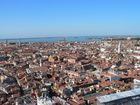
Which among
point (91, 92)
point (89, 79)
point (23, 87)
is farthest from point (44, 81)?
point (91, 92)

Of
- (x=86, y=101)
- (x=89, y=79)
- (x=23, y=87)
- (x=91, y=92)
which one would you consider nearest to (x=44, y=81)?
(x=23, y=87)

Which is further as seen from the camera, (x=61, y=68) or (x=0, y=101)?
(x=61, y=68)

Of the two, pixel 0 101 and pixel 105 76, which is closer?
pixel 0 101

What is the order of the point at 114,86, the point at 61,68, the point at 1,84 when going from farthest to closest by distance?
the point at 61,68 < the point at 1,84 < the point at 114,86

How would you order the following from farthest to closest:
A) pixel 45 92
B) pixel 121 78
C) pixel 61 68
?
pixel 61 68 → pixel 121 78 → pixel 45 92

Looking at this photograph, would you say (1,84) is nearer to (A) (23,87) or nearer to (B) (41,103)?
(A) (23,87)

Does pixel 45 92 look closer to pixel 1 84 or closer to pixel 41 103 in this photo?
pixel 41 103

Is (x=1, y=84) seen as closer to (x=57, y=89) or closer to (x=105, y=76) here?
(x=57, y=89)

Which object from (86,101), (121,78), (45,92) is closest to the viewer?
(86,101)

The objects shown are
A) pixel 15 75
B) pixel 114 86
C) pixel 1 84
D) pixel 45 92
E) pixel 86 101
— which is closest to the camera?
pixel 86 101
